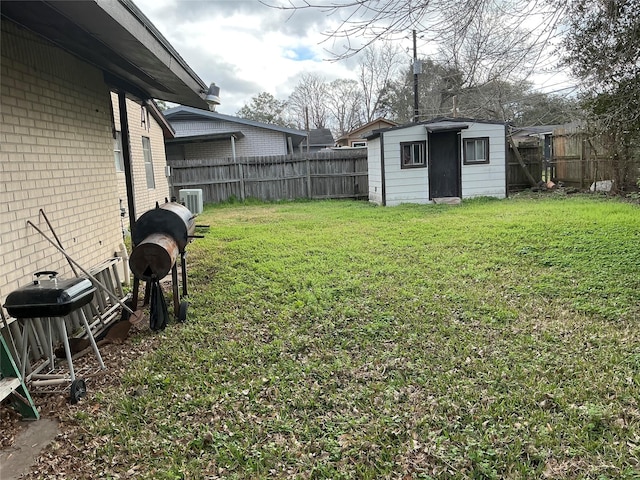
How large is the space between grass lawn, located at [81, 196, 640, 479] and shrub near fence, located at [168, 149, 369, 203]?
9876mm

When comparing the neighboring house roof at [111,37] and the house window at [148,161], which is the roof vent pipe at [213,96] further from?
the house window at [148,161]

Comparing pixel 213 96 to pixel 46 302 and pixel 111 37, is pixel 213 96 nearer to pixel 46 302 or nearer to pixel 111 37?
pixel 111 37

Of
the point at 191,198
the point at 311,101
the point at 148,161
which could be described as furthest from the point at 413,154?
the point at 311,101

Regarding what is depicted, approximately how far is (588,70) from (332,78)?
3851 centimetres

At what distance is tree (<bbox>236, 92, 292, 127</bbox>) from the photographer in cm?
4581

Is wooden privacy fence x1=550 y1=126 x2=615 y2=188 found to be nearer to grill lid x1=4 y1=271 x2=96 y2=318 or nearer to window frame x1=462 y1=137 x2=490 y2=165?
window frame x1=462 y1=137 x2=490 y2=165

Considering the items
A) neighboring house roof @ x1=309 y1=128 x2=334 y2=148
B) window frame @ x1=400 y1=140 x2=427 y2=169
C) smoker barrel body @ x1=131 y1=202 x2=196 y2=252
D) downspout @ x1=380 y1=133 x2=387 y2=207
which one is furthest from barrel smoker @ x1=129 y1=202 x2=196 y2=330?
neighboring house roof @ x1=309 y1=128 x2=334 y2=148

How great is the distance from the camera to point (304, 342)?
3.87 metres

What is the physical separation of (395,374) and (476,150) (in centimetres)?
1178

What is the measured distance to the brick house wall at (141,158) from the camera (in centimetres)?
1001

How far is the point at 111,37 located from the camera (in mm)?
3506

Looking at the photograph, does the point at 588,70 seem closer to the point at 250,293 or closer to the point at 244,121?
the point at 250,293

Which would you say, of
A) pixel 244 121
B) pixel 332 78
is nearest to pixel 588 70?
pixel 244 121

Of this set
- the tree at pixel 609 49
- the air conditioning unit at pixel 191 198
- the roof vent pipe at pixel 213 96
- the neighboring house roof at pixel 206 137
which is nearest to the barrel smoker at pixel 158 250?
the roof vent pipe at pixel 213 96
